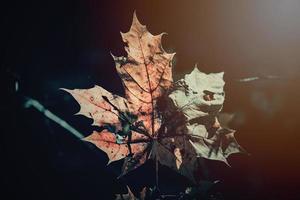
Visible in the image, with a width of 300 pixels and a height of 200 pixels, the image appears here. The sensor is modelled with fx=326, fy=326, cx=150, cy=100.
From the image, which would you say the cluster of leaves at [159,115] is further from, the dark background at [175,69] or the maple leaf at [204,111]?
the dark background at [175,69]

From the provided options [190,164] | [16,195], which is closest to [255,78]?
[190,164]

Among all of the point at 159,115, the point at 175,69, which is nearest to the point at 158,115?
the point at 159,115

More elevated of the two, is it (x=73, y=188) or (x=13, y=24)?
(x=13, y=24)

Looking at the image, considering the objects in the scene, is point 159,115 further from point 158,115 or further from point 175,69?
point 175,69

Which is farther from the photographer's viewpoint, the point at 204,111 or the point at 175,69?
the point at 175,69

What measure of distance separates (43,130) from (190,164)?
0.32 m

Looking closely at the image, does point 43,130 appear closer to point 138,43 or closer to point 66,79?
point 66,79

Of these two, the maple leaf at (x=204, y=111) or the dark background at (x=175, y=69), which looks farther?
the dark background at (x=175, y=69)

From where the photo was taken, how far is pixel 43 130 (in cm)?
69

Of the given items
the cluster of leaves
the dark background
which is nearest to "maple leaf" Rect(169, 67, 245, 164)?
the cluster of leaves

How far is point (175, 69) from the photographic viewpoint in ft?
2.09

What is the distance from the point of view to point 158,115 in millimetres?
543

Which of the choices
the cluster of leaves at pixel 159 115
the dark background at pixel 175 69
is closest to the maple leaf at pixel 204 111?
the cluster of leaves at pixel 159 115

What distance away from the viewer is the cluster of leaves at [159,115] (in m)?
0.51
